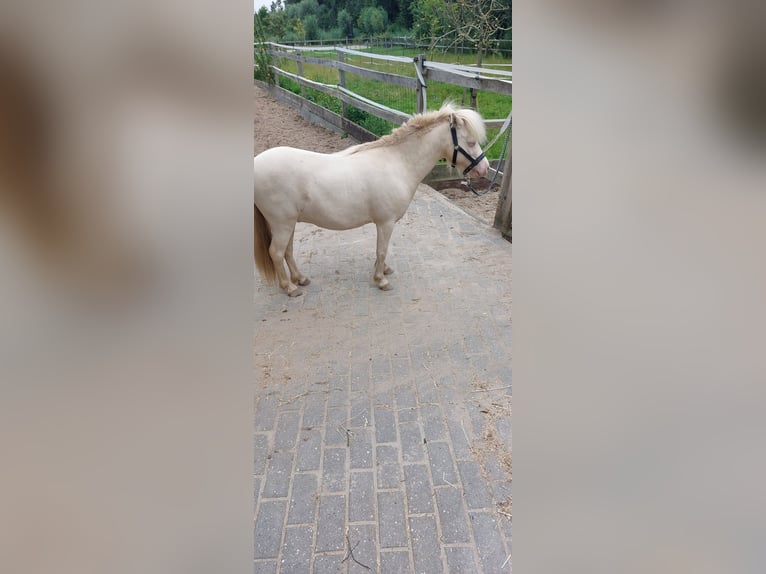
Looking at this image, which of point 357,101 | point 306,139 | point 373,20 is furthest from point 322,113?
point 373,20

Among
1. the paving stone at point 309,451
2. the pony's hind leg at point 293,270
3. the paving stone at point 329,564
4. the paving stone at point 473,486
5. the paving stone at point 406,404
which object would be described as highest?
the pony's hind leg at point 293,270

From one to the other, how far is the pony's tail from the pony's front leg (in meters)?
0.76

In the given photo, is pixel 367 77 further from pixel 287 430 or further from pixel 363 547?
pixel 363 547

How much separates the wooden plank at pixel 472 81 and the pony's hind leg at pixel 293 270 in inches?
93.6

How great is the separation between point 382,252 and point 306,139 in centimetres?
552

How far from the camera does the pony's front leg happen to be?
12.9ft

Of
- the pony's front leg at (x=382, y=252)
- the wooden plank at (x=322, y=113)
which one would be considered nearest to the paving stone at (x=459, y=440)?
the pony's front leg at (x=382, y=252)

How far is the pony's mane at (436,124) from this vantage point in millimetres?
3805

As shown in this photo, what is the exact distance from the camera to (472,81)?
19.8 ft

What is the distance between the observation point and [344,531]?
1.93 meters

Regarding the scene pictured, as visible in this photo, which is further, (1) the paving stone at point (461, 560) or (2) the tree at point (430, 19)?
(2) the tree at point (430, 19)

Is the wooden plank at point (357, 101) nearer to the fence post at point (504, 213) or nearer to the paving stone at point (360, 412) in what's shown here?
the fence post at point (504, 213)

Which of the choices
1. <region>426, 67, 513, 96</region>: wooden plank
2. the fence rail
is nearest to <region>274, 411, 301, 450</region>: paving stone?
the fence rail
